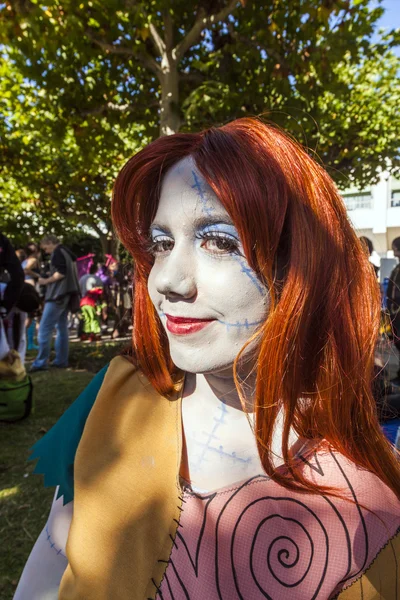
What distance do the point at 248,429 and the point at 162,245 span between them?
1.63 feet

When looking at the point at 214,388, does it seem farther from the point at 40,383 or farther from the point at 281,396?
the point at 40,383

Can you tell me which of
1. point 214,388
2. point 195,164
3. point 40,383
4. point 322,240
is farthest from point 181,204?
point 40,383

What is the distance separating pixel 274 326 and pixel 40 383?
5.22 meters

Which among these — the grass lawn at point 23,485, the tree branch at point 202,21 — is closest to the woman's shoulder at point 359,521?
the grass lawn at point 23,485

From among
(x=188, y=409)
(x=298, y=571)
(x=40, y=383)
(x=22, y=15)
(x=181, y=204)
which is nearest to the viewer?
(x=298, y=571)

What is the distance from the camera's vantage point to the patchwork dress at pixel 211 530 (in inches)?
35.7

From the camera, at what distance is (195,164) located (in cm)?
103

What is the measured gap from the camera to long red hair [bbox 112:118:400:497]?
37.3 inches

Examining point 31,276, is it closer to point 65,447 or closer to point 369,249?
point 369,249

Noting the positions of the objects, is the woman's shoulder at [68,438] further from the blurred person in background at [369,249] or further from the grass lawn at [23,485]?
the grass lawn at [23,485]

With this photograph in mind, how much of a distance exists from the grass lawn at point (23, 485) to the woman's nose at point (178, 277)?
1.90 m

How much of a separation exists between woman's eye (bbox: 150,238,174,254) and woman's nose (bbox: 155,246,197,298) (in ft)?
0.29

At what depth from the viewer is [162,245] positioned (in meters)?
1.12

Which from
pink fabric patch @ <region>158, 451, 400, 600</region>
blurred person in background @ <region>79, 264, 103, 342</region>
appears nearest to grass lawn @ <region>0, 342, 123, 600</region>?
pink fabric patch @ <region>158, 451, 400, 600</region>
